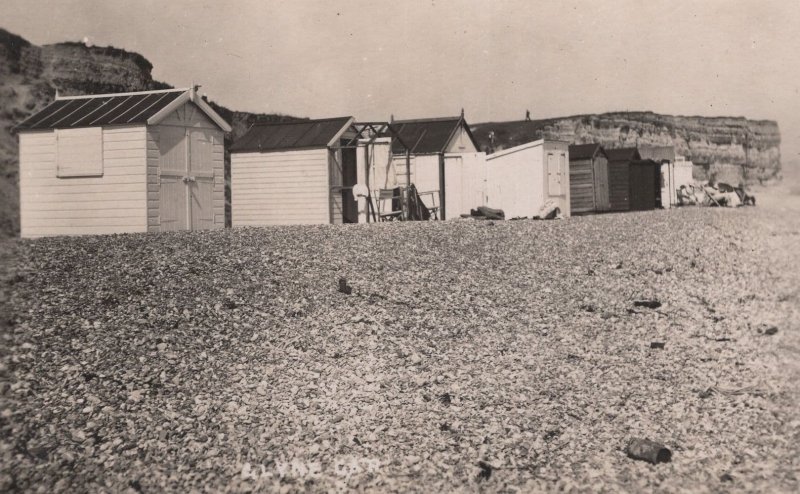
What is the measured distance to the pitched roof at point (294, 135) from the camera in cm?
2127

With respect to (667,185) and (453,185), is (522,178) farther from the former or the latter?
(667,185)

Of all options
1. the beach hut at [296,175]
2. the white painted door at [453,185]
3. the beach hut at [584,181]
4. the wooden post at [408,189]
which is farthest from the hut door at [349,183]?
the beach hut at [584,181]

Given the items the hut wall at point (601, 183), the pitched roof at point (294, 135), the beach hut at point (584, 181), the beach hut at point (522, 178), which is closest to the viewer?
the pitched roof at point (294, 135)

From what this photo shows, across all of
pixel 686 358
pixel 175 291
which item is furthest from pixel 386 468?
pixel 175 291

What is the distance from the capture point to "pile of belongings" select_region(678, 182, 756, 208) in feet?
110

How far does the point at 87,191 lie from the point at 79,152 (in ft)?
3.19

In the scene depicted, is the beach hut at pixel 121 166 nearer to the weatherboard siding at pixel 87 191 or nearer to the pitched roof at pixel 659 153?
the weatherboard siding at pixel 87 191

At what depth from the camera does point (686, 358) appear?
25.6ft

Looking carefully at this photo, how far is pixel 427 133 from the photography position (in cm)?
2811

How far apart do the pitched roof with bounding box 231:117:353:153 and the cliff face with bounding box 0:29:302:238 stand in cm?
737

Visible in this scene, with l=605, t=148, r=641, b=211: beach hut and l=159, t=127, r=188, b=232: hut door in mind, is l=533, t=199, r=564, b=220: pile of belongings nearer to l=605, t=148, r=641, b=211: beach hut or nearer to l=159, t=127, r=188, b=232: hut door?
l=605, t=148, r=641, b=211: beach hut

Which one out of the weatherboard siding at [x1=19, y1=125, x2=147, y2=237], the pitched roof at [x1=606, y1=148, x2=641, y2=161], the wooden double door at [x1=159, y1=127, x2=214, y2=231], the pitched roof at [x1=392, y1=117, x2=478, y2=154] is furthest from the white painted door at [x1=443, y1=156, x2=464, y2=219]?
the pitched roof at [x1=606, y1=148, x2=641, y2=161]

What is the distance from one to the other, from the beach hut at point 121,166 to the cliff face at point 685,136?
46.1m

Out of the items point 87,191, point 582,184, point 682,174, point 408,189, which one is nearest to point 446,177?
point 408,189
